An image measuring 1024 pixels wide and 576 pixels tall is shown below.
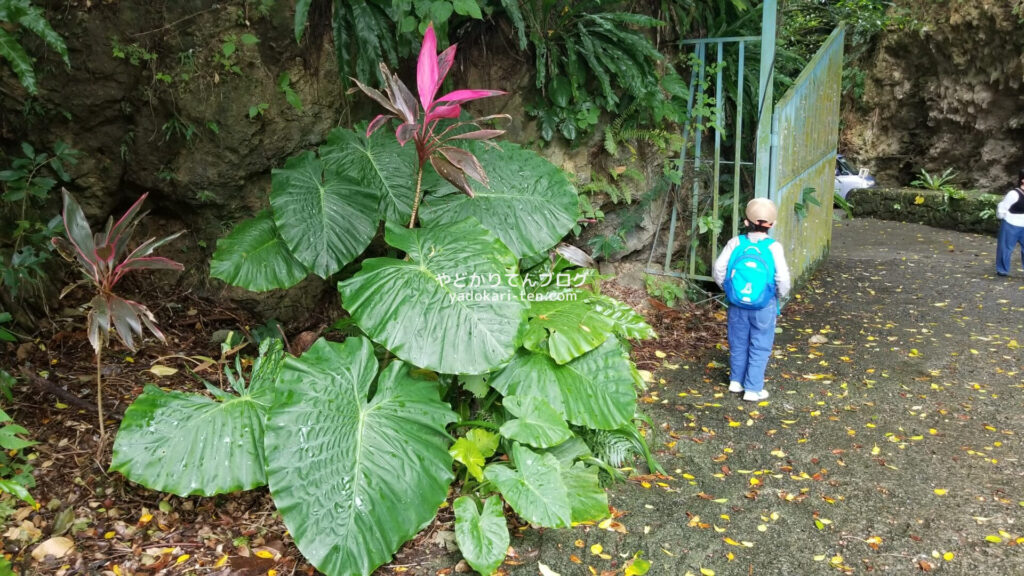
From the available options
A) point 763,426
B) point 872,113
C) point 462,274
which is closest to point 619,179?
point 763,426

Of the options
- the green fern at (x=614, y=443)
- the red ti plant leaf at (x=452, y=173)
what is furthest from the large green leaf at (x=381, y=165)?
the green fern at (x=614, y=443)

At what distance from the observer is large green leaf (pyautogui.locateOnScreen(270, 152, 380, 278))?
3.05 metres

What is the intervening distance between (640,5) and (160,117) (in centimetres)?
331

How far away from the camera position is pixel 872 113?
40.0ft

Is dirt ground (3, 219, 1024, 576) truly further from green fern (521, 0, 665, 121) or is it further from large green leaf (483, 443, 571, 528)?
green fern (521, 0, 665, 121)

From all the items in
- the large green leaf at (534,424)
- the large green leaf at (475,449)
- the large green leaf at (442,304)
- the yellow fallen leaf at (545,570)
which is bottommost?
the yellow fallen leaf at (545,570)

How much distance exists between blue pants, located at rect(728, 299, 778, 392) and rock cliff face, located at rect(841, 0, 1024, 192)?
8.21 m

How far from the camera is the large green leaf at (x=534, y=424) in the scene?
264 cm

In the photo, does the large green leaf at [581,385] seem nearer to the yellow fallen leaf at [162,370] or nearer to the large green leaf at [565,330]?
the large green leaf at [565,330]

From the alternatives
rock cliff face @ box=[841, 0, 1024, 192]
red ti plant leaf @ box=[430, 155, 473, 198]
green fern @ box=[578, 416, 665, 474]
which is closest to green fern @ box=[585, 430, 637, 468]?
green fern @ box=[578, 416, 665, 474]

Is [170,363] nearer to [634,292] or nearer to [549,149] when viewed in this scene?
[549,149]

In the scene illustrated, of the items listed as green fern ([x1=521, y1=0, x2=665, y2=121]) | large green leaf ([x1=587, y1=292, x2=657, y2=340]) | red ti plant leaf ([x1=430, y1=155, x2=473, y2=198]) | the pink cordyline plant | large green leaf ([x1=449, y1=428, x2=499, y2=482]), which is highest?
green fern ([x1=521, y1=0, x2=665, y2=121])

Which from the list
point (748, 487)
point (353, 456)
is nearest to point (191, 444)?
point (353, 456)

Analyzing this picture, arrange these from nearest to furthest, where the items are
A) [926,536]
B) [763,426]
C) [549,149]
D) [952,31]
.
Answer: [926,536]
[763,426]
[549,149]
[952,31]
